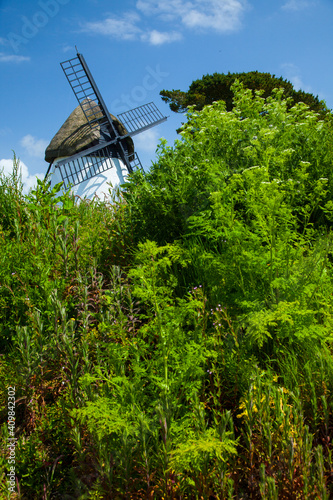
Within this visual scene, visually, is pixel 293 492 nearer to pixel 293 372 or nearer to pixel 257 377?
pixel 257 377

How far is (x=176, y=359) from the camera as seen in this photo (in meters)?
2.09

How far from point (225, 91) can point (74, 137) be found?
10.9 m

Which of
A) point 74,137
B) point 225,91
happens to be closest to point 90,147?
point 74,137

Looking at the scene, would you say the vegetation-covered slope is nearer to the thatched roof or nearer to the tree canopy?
the thatched roof

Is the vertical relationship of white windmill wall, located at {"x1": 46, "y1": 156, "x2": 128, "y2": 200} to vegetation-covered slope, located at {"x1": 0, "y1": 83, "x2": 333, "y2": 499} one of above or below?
above

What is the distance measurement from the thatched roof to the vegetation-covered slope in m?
14.5

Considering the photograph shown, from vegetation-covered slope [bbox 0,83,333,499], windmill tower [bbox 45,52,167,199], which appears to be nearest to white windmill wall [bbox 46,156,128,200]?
windmill tower [bbox 45,52,167,199]

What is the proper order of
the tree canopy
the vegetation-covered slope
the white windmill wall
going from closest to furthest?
the vegetation-covered slope → the white windmill wall → the tree canopy

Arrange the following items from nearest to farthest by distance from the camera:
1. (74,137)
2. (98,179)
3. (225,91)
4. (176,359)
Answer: (176,359)
(98,179)
(74,137)
(225,91)

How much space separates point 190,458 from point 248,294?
1394 millimetres

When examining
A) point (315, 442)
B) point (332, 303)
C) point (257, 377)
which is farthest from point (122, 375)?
point (332, 303)

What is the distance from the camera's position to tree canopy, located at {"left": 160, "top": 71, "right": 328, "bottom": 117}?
21.8 m

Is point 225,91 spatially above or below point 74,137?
above

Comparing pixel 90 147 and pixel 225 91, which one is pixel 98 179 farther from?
pixel 225 91
